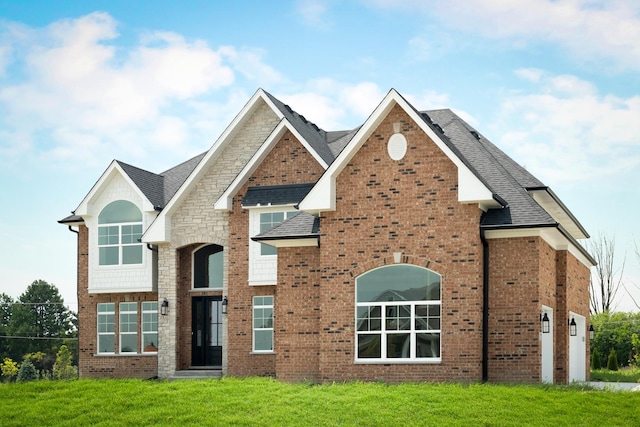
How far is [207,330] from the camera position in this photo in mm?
29531

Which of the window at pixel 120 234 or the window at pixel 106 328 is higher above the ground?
the window at pixel 120 234

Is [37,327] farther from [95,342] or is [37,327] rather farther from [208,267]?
[208,267]

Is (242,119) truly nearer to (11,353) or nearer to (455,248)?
(455,248)

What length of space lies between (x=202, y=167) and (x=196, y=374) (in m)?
6.56

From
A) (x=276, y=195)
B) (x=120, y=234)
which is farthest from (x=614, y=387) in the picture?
(x=120, y=234)

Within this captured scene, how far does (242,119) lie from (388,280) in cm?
907

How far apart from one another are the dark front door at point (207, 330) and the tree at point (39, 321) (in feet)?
113

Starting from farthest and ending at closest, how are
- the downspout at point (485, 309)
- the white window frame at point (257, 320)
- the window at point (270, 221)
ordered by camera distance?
the white window frame at point (257, 320)
the window at point (270, 221)
the downspout at point (485, 309)

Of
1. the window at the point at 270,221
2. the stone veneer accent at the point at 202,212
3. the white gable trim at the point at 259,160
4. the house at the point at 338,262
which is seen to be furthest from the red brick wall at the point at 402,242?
the stone veneer accent at the point at 202,212

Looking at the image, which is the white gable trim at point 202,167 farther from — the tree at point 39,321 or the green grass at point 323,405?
the tree at point 39,321

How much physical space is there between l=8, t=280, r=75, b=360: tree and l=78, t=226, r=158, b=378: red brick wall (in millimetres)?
31582

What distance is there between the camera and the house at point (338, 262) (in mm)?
21500

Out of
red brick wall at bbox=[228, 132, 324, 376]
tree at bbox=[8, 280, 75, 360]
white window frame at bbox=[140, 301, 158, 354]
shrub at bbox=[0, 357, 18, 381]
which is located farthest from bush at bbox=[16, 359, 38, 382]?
tree at bbox=[8, 280, 75, 360]

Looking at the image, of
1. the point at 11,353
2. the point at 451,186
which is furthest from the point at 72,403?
the point at 11,353
